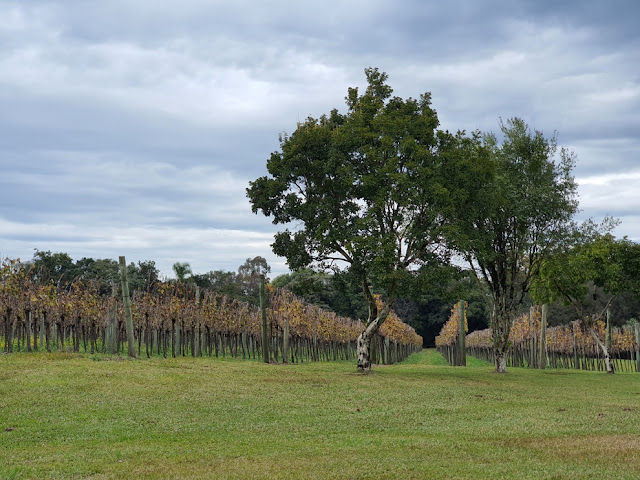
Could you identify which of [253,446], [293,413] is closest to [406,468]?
[253,446]

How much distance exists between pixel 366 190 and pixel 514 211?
31.4 ft

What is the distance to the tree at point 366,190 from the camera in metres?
26.2

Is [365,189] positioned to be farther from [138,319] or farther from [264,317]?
[138,319]

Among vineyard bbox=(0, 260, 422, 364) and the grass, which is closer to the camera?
the grass

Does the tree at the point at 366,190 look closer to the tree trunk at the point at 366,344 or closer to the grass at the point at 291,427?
the tree trunk at the point at 366,344

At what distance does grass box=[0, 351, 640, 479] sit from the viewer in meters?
9.45

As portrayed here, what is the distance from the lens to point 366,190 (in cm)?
2697

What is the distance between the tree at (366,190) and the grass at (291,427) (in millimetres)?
5790

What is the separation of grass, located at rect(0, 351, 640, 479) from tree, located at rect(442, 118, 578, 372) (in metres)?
11.3

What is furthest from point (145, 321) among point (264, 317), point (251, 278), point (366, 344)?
point (251, 278)

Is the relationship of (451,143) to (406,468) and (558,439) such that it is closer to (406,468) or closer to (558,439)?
(558,439)

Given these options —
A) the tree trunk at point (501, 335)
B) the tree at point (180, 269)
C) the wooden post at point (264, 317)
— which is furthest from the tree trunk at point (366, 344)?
the tree at point (180, 269)

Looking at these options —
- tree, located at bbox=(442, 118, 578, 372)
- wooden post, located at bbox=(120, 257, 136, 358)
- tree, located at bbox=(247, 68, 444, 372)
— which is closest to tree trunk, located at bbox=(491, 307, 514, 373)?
tree, located at bbox=(442, 118, 578, 372)

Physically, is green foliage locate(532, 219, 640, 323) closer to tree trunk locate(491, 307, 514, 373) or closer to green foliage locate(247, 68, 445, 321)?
tree trunk locate(491, 307, 514, 373)
